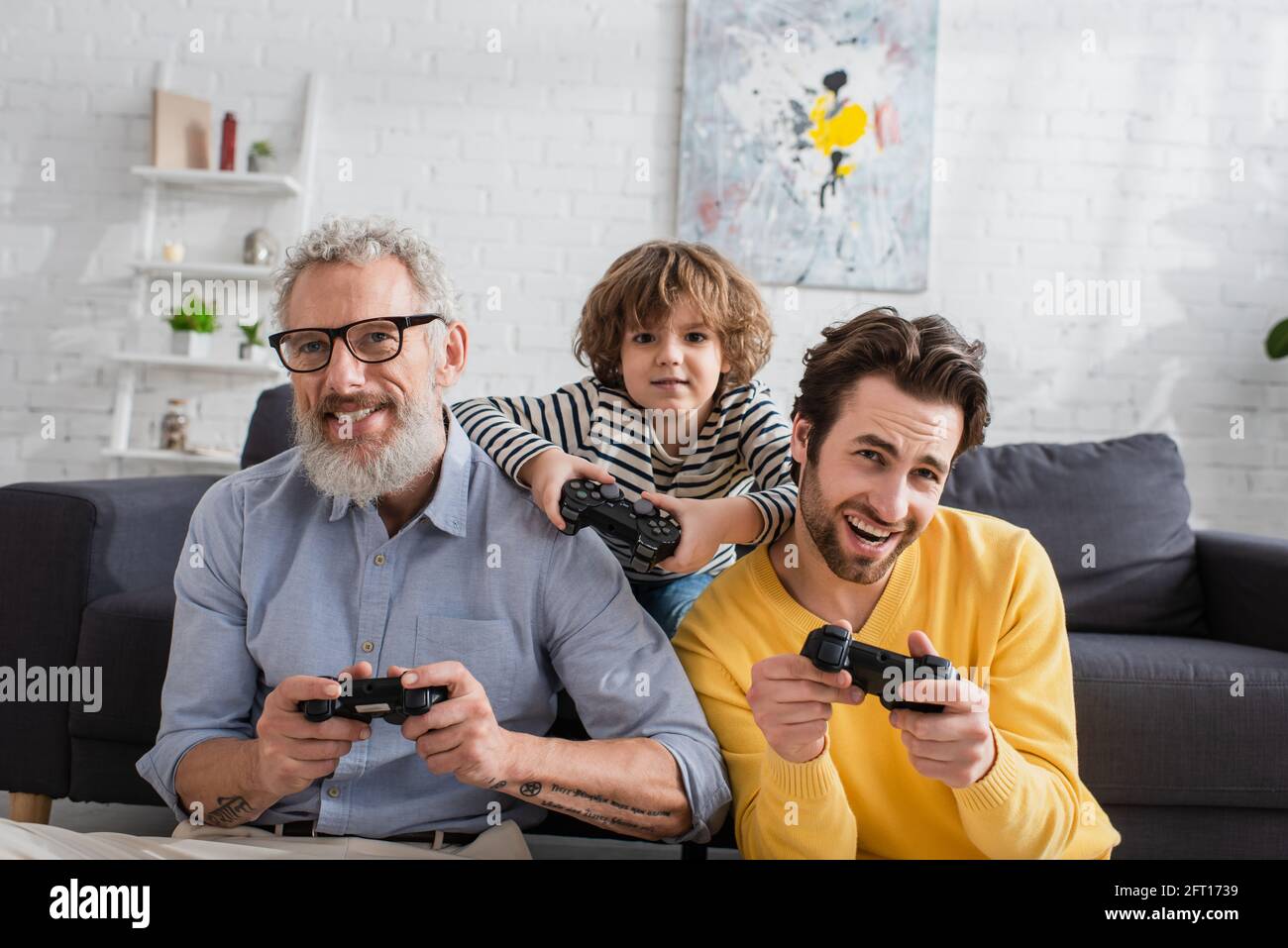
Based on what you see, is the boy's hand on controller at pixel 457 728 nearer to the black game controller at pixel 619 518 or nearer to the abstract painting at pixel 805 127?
the black game controller at pixel 619 518

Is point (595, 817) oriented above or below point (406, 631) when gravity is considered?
below

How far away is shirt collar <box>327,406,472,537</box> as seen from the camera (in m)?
1.38

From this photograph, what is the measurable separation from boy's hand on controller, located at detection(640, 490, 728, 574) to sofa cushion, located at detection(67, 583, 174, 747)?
1002mm

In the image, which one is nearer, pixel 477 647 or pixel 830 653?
pixel 830 653

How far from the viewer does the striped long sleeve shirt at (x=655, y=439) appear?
174 centimetres

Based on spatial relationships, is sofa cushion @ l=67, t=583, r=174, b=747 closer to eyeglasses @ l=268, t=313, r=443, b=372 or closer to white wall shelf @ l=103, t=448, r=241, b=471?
eyeglasses @ l=268, t=313, r=443, b=372

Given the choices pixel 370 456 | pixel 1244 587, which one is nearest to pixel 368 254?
pixel 370 456

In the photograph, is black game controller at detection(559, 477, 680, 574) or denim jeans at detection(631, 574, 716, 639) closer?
black game controller at detection(559, 477, 680, 574)

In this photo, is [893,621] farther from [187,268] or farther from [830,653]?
[187,268]

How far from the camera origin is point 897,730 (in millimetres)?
1312

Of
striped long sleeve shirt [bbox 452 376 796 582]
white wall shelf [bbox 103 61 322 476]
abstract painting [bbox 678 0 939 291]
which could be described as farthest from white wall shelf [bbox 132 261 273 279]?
striped long sleeve shirt [bbox 452 376 796 582]

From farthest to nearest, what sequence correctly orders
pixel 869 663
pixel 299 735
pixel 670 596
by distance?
1. pixel 670 596
2. pixel 299 735
3. pixel 869 663

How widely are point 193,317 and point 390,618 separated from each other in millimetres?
2640

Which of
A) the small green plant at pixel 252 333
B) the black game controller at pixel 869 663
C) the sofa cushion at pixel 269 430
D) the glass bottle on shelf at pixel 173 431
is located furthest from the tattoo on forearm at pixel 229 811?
Answer: the glass bottle on shelf at pixel 173 431
